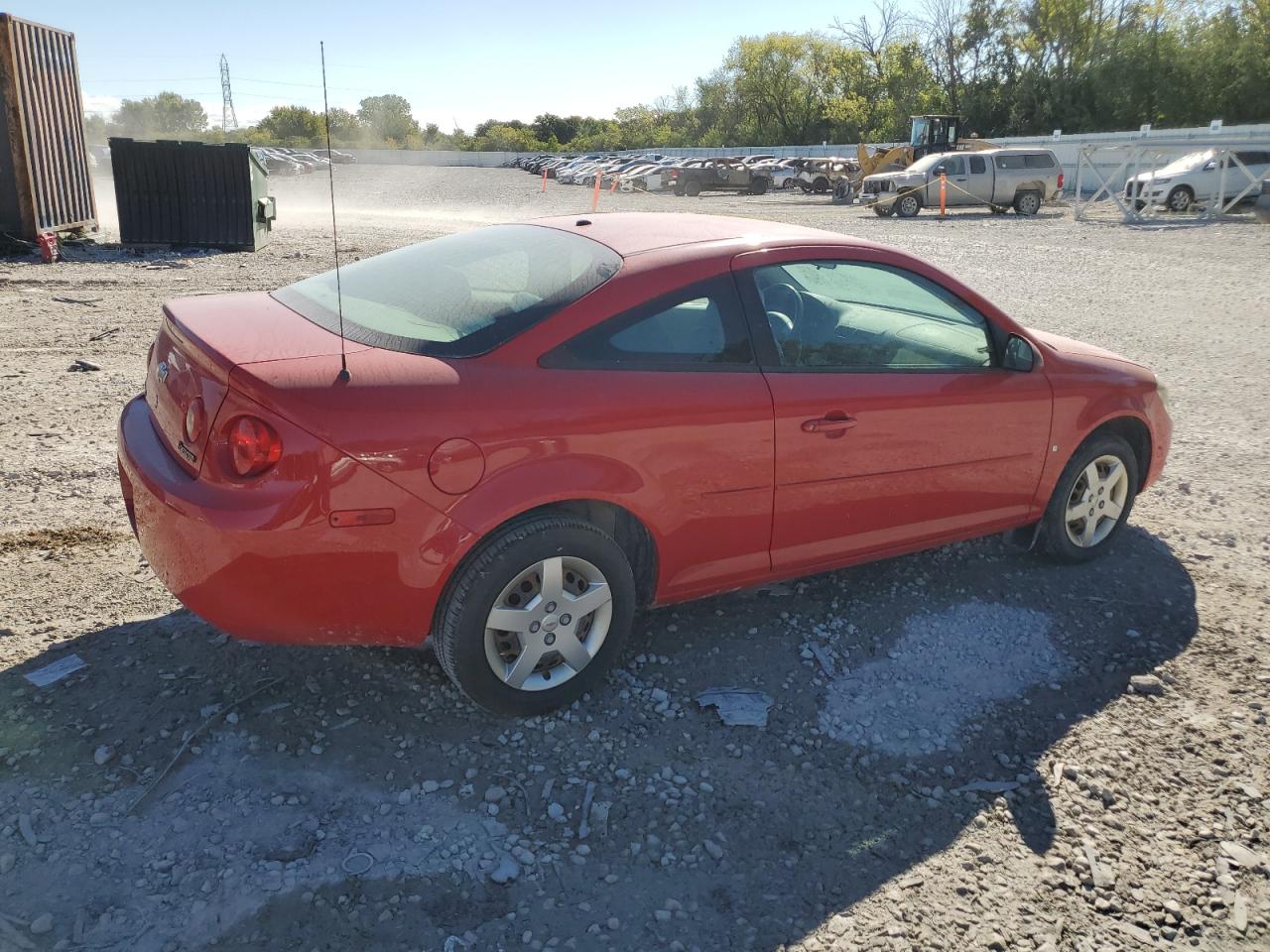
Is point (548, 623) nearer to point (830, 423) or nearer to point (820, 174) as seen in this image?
point (830, 423)

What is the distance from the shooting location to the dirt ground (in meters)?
2.64

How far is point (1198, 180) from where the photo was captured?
83.9 ft

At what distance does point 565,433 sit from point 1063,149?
134ft

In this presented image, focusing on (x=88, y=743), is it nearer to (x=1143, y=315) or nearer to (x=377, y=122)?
(x=1143, y=315)

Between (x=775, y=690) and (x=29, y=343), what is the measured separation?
809cm

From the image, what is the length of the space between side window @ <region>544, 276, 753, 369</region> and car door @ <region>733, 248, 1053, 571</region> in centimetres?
10

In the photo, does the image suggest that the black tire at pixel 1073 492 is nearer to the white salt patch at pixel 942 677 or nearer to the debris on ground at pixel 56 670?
the white salt patch at pixel 942 677

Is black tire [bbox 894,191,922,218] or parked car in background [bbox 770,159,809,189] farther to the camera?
parked car in background [bbox 770,159,809,189]

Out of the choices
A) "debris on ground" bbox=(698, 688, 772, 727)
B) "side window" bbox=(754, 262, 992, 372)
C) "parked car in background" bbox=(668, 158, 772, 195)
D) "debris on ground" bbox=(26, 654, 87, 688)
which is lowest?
"debris on ground" bbox=(698, 688, 772, 727)

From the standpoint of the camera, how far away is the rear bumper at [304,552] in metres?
2.90

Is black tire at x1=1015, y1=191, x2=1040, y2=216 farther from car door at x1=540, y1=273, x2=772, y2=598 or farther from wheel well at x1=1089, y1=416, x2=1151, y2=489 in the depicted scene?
car door at x1=540, y1=273, x2=772, y2=598

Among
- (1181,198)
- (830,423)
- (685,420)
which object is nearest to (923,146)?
(1181,198)

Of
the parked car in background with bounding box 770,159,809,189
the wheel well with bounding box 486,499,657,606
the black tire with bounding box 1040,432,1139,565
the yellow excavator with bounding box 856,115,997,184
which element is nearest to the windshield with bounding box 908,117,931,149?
the yellow excavator with bounding box 856,115,997,184

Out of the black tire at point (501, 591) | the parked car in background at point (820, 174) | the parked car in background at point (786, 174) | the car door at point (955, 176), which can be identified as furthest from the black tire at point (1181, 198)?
the black tire at point (501, 591)
